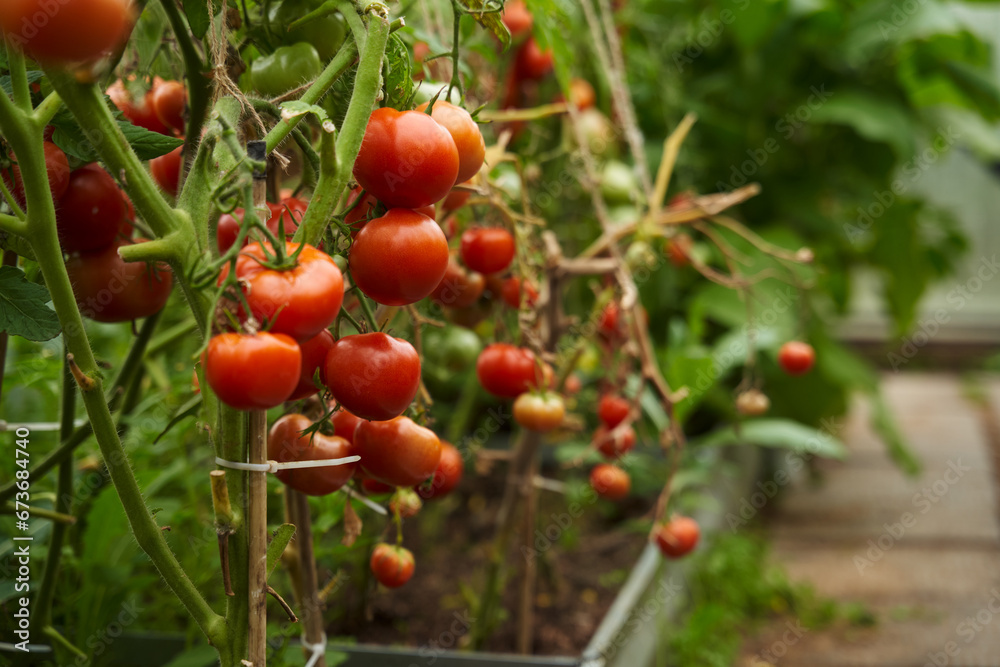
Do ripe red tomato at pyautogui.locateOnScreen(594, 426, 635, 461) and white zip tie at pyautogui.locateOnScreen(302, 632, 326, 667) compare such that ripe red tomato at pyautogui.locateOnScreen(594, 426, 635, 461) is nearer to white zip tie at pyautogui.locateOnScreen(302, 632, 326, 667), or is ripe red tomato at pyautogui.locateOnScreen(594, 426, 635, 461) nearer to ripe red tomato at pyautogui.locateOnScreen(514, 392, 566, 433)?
ripe red tomato at pyautogui.locateOnScreen(514, 392, 566, 433)

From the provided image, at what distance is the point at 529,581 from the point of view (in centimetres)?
103

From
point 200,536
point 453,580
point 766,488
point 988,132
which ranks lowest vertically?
point 766,488

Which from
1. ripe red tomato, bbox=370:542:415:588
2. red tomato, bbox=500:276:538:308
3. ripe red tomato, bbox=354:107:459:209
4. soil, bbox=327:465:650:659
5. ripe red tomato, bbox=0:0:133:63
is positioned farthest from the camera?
soil, bbox=327:465:650:659

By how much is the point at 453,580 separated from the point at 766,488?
1.28 meters

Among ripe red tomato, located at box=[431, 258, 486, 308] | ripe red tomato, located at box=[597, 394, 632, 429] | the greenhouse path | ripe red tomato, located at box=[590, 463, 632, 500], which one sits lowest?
the greenhouse path

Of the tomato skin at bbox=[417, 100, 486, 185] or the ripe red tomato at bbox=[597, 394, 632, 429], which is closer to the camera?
the tomato skin at bbox=[417, 100, 486, 185]

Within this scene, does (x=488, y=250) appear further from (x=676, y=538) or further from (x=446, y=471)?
(x=676, y=538)

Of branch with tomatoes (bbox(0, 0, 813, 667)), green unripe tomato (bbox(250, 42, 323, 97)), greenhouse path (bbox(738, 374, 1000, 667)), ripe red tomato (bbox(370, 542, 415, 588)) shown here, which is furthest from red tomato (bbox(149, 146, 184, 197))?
greenhouse path (bbox(738, 374, 1000, 667))

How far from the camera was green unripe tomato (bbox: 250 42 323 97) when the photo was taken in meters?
0.49

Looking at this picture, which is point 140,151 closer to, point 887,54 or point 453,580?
point 453,580

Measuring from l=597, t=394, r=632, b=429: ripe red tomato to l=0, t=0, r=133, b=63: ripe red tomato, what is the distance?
0.74m

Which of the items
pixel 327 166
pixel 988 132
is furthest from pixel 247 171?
pixel 988 132

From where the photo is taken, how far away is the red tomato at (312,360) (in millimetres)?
431

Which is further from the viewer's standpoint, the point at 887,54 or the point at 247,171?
the point at 887,54
